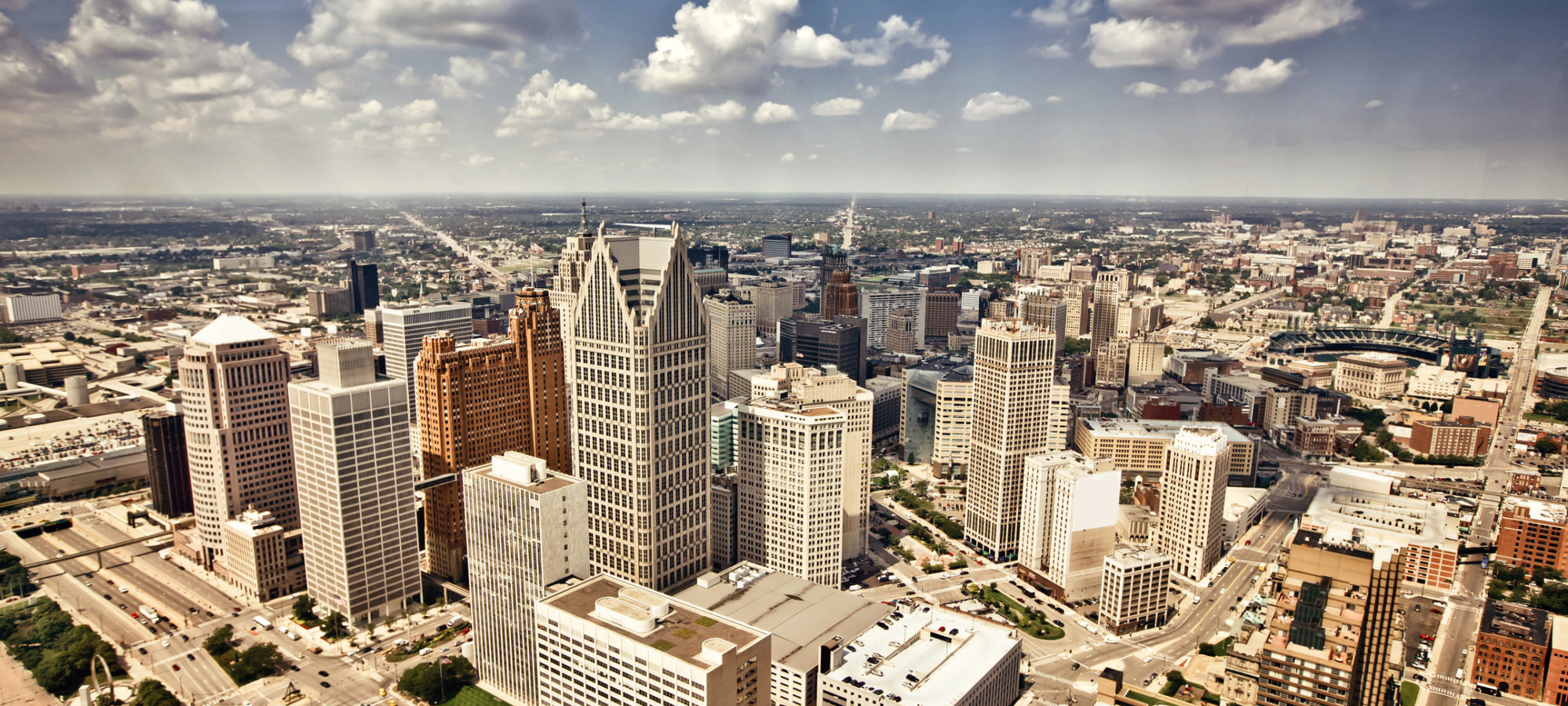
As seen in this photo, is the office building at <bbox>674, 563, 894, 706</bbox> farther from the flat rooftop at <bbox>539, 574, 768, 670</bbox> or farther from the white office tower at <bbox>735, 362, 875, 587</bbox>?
the white office tower at <bbox>735, 362, 875, 587</bbox>

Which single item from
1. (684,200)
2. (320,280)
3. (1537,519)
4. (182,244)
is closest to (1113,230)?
(684,200)

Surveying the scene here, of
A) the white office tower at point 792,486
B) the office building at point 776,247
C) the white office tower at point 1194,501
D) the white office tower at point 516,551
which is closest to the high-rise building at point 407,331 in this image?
the white office tower at point 792,486

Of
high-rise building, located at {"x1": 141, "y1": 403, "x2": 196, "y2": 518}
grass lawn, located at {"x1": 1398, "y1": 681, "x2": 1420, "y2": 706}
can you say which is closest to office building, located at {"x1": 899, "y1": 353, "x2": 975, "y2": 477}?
grass lawn, located at {"x1": 1398, "y1": 681, "x2": 1420, "y2": 706}

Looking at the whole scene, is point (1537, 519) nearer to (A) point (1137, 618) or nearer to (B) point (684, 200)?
(A) point (1137, 618)

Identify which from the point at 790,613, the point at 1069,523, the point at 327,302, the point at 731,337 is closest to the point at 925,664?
the point at 790,613

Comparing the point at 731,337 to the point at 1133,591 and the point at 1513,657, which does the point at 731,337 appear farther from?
the point at 1513,657
